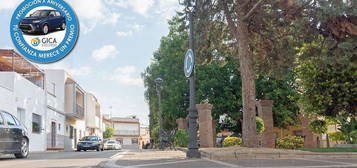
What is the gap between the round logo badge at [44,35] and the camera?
36.5 feet

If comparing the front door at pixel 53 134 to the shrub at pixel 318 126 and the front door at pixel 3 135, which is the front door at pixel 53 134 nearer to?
the shrub at pixel 318 126

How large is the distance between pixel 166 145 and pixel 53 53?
752 inches

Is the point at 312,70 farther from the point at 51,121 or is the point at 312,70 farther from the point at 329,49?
the point at 51,121

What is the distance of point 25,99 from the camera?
30.6 metres

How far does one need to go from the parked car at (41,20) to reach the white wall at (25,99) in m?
15.4

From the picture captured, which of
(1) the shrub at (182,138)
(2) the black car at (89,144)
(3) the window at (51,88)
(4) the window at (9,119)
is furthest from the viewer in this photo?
(3) the window at (51,88)

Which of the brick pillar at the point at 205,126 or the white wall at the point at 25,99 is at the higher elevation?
the white wall at the point at 25,99

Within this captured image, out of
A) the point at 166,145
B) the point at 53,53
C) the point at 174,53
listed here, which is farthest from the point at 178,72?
the point at 53,53

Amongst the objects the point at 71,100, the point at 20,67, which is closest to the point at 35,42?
the point at 20,67

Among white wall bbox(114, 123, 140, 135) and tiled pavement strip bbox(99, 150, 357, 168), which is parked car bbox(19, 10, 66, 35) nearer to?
tiled pavement strip bbox(99, 150, 357, 168)

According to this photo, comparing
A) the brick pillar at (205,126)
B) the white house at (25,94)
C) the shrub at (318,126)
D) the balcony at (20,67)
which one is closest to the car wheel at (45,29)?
the brick pillar at (205,126)

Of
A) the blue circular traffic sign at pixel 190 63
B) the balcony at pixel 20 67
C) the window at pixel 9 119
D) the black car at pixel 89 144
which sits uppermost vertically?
the balcony at pixel 20 67

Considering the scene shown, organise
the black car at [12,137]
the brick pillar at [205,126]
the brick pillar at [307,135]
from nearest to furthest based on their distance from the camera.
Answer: the black car at [12,137]
the brick pillar at [205,126]
the brick pillar at [307,135]

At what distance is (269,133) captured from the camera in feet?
70.0
